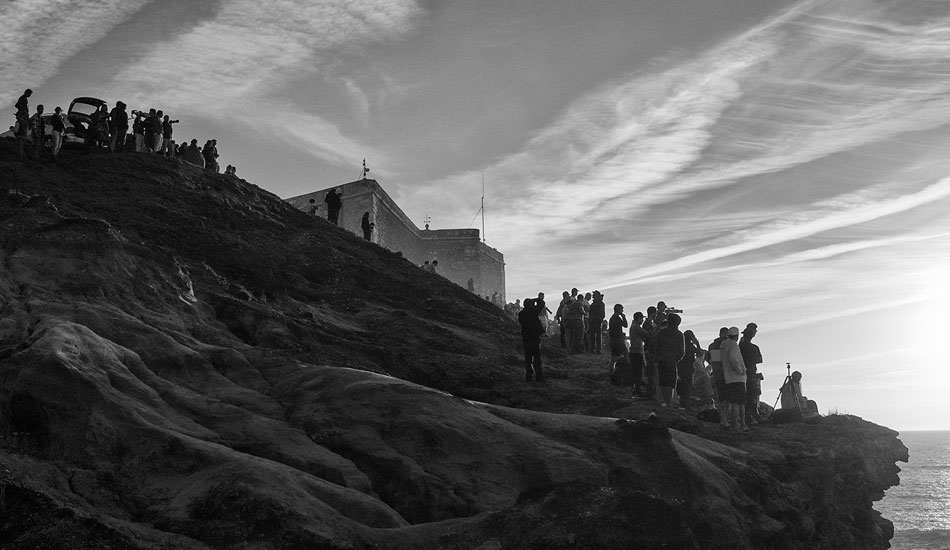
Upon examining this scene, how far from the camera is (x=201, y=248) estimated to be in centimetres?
1811

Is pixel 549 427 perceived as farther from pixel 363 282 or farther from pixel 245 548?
pixel 363 282

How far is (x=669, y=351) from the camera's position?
43.0 feet

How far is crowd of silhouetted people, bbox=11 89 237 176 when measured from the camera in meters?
19.5

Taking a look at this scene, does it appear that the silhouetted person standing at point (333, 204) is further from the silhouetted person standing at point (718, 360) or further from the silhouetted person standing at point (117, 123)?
the silhouetted person standing at point (718, 360)

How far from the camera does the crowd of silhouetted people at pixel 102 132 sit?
1950 cm

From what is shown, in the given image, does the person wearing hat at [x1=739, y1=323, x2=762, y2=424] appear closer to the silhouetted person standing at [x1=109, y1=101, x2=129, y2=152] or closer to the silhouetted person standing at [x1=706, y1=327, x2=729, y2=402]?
the silhouetted person standing at [x1=706, y1=327, x2=729, y2=402]

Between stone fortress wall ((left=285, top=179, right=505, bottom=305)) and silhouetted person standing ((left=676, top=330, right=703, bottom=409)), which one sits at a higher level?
stone fortress wall ((left=285, top=179, right=505, bottom=305))

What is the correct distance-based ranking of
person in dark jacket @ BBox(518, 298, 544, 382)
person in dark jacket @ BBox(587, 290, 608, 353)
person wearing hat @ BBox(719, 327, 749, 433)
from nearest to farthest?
person wearing hat @ BBox(719, 327, 749, 433) < person in dark jacket @ BBox(518, 298, 544, 382) < person in dark jacket @ BBox(587, 290, 608, 353)

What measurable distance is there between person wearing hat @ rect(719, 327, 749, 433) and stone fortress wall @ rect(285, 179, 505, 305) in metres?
25.9

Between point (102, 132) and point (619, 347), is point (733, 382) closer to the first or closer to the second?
point (619, 347)

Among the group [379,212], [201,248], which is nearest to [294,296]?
[201,248]

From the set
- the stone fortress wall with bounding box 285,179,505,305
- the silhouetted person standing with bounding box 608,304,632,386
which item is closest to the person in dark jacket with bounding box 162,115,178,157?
the stone fortress wall with bounding box 285,179,505,305

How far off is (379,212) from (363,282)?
1788 centimetres

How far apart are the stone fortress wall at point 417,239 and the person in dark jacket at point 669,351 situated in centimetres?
2526
